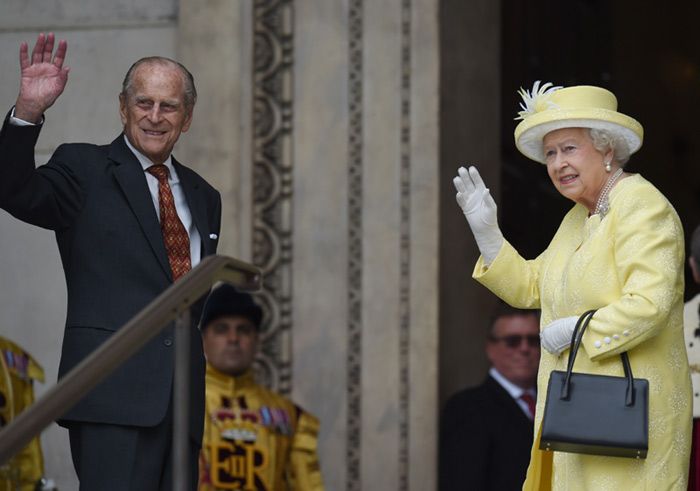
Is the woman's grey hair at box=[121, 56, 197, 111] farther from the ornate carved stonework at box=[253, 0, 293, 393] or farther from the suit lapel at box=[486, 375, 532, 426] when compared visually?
the suit lapel at box=[486, 375, 532, 426]

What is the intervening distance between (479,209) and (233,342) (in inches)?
134

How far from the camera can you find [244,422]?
988cm

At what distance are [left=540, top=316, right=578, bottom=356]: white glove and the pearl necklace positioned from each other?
39 centimetres

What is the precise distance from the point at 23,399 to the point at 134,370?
2.28 meters

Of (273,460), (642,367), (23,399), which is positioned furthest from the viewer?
(273,460)

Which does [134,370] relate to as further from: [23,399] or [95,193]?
[23,399]

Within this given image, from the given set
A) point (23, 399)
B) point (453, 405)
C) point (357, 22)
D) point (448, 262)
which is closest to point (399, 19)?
point (357, 22)

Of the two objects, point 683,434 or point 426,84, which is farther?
point 426,84

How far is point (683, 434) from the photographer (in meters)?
6.45

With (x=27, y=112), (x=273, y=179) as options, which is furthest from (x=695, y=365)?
(x=27, y=112)

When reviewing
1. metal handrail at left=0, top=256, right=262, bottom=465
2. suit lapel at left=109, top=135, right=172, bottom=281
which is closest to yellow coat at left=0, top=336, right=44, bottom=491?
suit lapel at left=109, top=135, right=172, bottom=281

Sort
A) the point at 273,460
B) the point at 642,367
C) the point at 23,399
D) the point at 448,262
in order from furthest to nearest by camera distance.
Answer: the point at 448,262
the point at 273,460
the point at 23,399
the point at 642,367

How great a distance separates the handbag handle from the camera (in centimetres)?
631

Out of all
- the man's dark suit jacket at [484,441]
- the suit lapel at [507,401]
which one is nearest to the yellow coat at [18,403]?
the man's dark suit jacket at [484,441]
